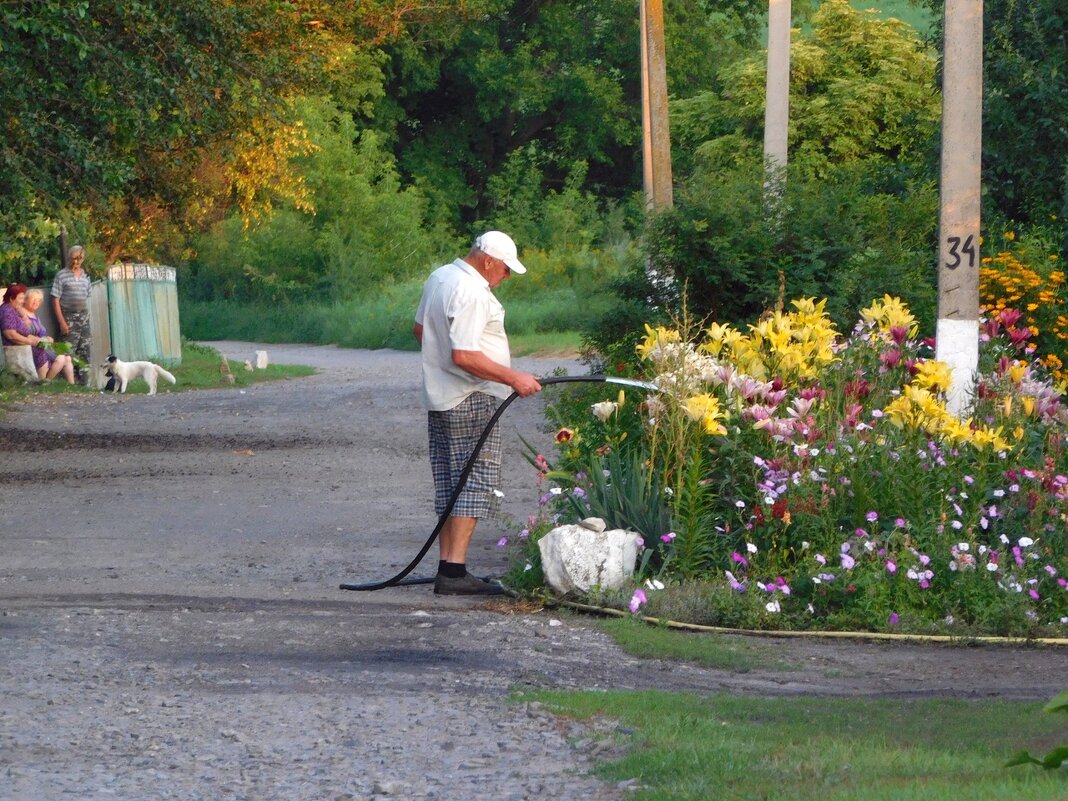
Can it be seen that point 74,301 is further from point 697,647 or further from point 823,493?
point 697,647

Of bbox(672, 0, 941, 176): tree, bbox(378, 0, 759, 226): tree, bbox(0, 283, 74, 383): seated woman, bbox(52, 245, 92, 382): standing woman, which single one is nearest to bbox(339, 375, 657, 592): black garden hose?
bbox(0, 283, 74, 383): seated woman

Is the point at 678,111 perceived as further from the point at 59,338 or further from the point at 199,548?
the point at 199,548

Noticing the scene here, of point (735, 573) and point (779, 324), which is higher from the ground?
point (779, 324)

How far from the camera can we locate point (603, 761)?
5480 millimetres

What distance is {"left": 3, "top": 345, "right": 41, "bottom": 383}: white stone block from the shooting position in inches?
936

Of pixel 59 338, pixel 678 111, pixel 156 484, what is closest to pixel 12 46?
pixel 156 484

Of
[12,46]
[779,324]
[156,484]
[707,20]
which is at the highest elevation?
[707,20]

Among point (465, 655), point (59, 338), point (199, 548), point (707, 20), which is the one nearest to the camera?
point (465, 655)

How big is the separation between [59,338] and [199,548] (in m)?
15.8

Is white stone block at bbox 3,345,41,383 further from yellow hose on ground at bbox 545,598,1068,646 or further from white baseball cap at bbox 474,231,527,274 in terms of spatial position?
yellow hose on ground at bbox 545,598,1068,646

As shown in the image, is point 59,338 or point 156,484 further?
point 59,338

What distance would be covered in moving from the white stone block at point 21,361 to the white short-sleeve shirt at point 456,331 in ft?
51.8

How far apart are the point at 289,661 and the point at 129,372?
1715cm

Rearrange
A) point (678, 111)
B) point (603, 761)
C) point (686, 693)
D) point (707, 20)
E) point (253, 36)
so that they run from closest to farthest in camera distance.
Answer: point (603, 761)
point (686, 693)
point (253, 36)
point (678, 111)
point (707, 20)
